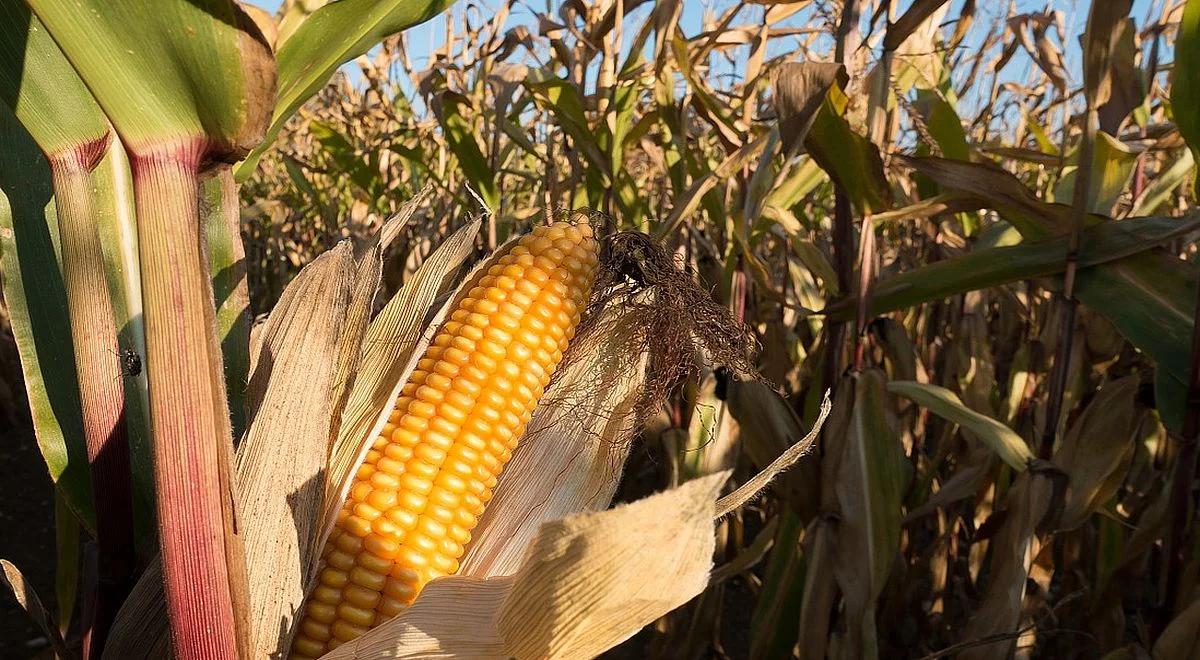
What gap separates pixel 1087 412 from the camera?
7.43 ft

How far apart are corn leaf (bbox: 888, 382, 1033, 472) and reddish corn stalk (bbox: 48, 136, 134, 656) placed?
1840 millimetres

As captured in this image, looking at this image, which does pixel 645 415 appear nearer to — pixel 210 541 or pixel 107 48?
pixel 210 541

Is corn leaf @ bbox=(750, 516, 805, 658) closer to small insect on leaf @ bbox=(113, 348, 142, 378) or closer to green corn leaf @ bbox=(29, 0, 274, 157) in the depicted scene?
small insect on leaf @ bbox=(113, 348, 142, 378)

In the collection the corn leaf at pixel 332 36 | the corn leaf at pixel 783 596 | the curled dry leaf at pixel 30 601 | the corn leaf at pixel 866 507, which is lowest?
the corn leaf at pixel 783 596

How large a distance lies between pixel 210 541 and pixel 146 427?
47 cm

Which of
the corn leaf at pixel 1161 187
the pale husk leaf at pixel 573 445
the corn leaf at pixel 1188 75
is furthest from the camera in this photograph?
the corn leaf at pixel 1161 187

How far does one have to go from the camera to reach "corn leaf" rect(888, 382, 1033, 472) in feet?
6.85

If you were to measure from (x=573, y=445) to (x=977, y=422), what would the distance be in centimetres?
129

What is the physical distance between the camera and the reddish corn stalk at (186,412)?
2.15 ft

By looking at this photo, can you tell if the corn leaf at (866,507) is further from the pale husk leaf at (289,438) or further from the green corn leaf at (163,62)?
the green corn leaf at (163,62)

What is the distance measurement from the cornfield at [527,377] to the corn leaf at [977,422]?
0.01 m

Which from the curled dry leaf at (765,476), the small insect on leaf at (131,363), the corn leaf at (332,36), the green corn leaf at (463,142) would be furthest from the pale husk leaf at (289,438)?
the green corn leaf at (463,142)

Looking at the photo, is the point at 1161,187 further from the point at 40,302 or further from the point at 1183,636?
the point at 40,302

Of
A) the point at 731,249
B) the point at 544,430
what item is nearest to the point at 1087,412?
the point at 731,249
